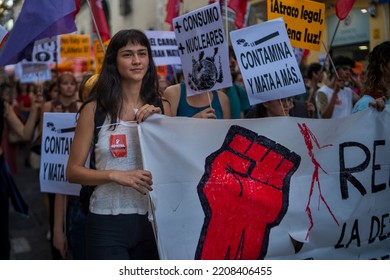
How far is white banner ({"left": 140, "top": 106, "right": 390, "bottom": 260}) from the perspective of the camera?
295 centimetres

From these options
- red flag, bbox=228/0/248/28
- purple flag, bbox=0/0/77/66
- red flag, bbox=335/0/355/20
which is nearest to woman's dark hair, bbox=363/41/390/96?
red flag, bbox=335/0/355/20

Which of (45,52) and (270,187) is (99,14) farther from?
(270,187)

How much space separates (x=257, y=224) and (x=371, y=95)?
1279 mm

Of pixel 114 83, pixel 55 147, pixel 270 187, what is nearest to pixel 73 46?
pixel 55 147

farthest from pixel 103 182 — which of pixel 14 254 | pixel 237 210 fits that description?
pixel 14 254

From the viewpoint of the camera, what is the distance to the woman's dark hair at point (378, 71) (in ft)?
12.4

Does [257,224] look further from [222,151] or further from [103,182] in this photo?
[103,182]

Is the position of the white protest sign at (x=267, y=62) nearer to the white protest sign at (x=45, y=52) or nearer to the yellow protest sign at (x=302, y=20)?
the yellow protest sign at (x=302, y=20)

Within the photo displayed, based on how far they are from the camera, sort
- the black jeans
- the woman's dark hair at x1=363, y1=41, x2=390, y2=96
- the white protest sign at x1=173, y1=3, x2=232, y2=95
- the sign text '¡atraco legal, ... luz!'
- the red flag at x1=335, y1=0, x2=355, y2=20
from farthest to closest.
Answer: the red flag at x1=335, y1=0, x2=355, y2=20
the sign text '¡atraco legal, ... luz!'
the woman's dark hair at x1=363, y1=41, x2=390, y2=96
the white protest sign at x1=173, y1=3, x2=232, y2=95
the black jeans

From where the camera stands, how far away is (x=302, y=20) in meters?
4.27

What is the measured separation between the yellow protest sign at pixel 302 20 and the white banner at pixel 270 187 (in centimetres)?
102

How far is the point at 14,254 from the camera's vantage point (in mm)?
5844

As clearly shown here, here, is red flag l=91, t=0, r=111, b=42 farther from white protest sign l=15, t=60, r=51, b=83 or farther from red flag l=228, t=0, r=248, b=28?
white protest sign l=15, t=60, r=51, b=83

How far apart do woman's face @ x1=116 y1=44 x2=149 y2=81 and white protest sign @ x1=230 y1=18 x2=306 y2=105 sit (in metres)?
0.80
